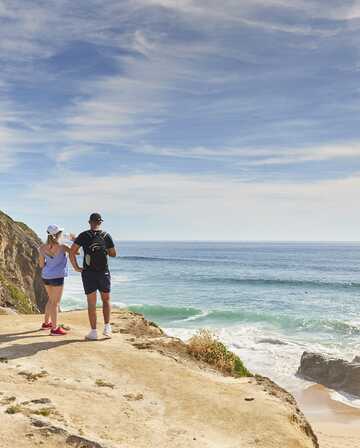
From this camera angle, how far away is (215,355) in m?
9.81

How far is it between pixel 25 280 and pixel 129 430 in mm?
19576

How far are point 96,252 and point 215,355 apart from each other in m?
3.20

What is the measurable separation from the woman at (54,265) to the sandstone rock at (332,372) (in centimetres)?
1259

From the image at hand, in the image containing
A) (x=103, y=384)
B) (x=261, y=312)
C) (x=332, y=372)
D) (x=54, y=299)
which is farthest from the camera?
(x=261, y=312)

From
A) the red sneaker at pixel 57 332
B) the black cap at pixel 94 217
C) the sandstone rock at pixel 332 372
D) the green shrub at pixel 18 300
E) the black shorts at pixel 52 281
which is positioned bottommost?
the sandstone rock at pixel 332 372

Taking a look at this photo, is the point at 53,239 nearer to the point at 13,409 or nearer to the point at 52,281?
→ the point at 52,281

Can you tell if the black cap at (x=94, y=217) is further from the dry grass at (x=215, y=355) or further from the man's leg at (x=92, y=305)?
the dry grass at (x=215, y=355)

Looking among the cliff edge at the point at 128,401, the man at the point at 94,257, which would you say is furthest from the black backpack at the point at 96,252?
the cliff edge at the point at 128,401

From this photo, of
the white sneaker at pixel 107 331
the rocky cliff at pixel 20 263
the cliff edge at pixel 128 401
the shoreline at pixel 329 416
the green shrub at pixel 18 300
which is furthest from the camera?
the rocky cliff at pixel 20 263

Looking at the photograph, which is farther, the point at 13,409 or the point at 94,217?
the point at 94,217

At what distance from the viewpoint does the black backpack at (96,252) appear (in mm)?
9242

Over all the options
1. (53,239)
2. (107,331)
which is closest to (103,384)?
(107,331)

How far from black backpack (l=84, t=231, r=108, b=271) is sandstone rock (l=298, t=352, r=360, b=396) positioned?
12830 millimetres

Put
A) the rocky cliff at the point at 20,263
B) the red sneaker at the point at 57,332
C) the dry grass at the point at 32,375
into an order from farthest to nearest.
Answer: the rocky cliff at the point at 20,263 → the red sneaker at the point at 57,332 → the dry grass at the point at 32,375
